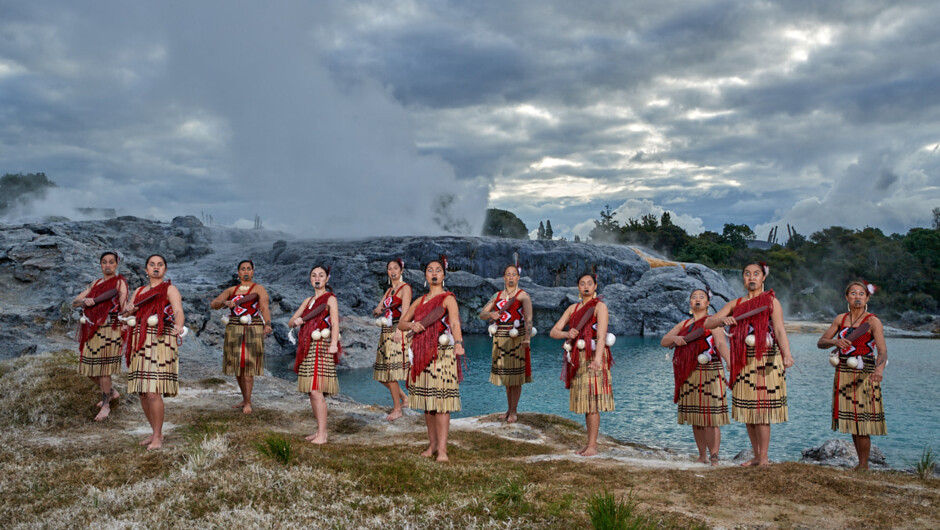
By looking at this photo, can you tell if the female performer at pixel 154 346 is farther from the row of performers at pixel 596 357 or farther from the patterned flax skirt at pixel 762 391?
the patterned flax skirt at pixel 762 391

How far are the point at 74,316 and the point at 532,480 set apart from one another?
56.4ft

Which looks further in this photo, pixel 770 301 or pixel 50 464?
pixel 770 301

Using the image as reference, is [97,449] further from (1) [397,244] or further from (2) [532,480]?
(1) [397,244]

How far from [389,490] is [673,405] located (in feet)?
41.9

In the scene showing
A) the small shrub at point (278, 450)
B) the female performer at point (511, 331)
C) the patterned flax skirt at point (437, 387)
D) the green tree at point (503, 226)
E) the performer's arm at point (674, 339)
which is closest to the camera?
the small shrub at point (278, 450)

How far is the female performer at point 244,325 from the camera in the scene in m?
8.50

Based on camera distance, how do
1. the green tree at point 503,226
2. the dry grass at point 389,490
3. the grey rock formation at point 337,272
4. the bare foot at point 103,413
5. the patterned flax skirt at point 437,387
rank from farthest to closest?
the green tree at point 503,226 → the grey rock formation at point 337,272 → the bare foot at point 103,413 → the patterned flax skirt at point 437,387 → the dry grass at point 389,490

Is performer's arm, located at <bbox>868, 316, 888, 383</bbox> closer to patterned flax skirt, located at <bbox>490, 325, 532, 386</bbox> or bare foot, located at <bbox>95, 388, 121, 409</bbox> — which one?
patterned flax skirt, located at <bbox>490, 325, 532, 386</bbox>

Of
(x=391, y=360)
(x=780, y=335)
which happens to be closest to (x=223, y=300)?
(x=391, y=360)

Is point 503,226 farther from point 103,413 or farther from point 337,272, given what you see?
point 103,413

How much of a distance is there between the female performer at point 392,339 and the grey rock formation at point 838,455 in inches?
271

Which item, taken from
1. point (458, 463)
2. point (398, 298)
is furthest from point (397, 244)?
point (458, 463)

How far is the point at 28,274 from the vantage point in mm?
19391

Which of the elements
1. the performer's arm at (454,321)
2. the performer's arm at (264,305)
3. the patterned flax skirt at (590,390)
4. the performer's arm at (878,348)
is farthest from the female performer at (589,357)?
the performer's arm at (264,305)
